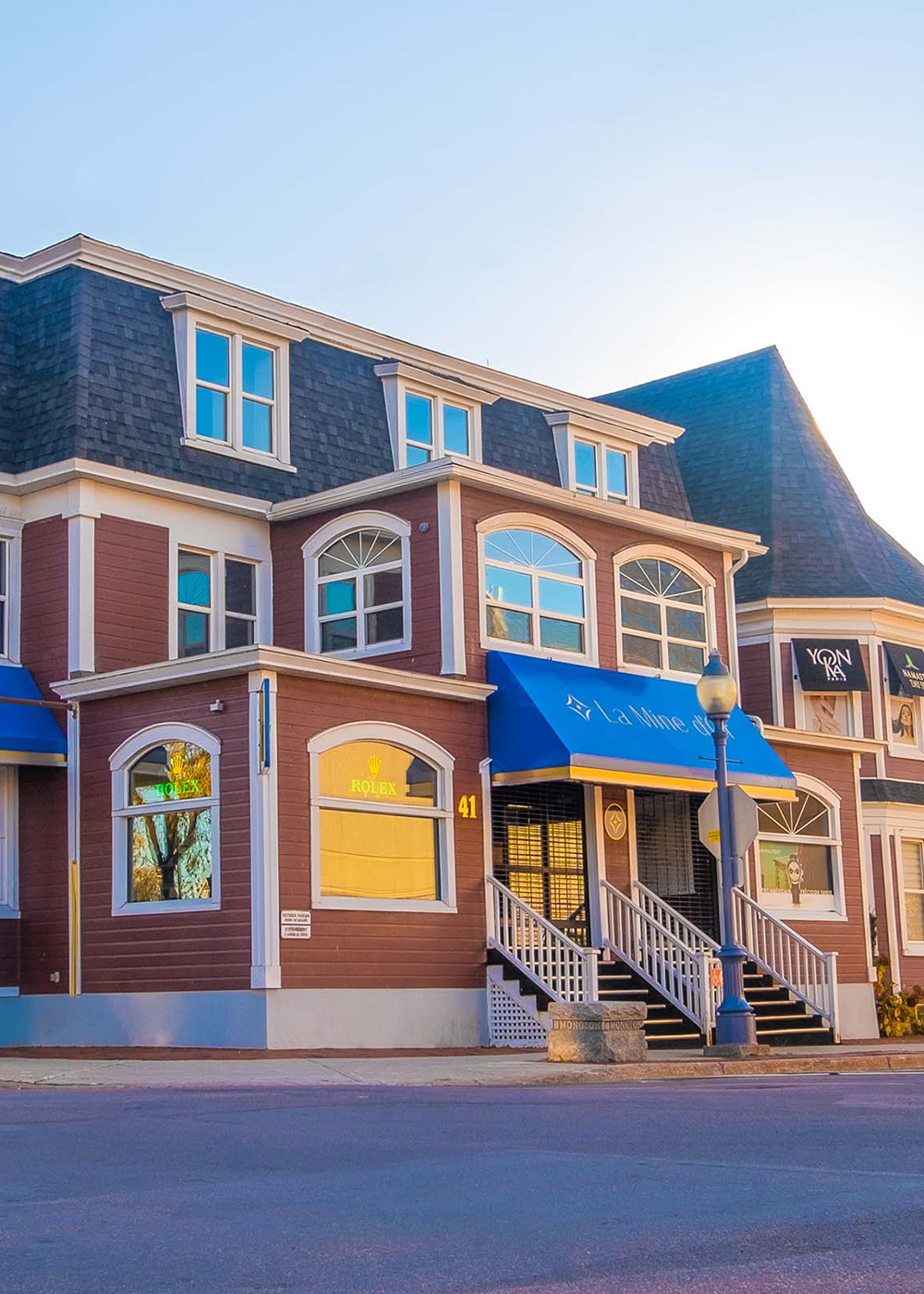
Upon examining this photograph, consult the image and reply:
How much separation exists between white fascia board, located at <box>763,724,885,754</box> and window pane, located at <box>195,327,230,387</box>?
975 centimetres

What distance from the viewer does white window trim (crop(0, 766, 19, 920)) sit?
23.3 m

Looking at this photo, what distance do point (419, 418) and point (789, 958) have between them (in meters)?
10.3

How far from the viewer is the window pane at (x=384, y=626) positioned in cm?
2447

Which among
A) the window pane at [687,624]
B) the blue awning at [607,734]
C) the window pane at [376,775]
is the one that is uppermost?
the window pane at [687,624]

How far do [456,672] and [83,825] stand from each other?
17.1 feet

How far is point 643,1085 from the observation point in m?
15.2

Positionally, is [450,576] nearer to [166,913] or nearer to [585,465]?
[166,913]

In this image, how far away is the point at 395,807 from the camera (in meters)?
22.2

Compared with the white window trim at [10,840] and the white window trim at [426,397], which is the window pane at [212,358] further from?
the white window trim at [10,840]

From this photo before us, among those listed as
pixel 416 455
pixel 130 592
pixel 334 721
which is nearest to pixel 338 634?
pixel 130 592

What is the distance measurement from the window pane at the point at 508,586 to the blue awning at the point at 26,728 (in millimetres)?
6110

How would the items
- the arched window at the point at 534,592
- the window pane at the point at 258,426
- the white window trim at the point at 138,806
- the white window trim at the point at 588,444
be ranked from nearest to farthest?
the white window trim at the point at 138,806
the arched window at the point at 534,592
the window pane at the point at 258,426
the white window trim at the point at 588,444

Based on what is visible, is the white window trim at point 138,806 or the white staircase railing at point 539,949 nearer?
the white window trim at point 138,806

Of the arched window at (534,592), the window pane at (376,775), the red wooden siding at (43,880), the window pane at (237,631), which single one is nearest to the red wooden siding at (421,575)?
the arched window at (534,592)
